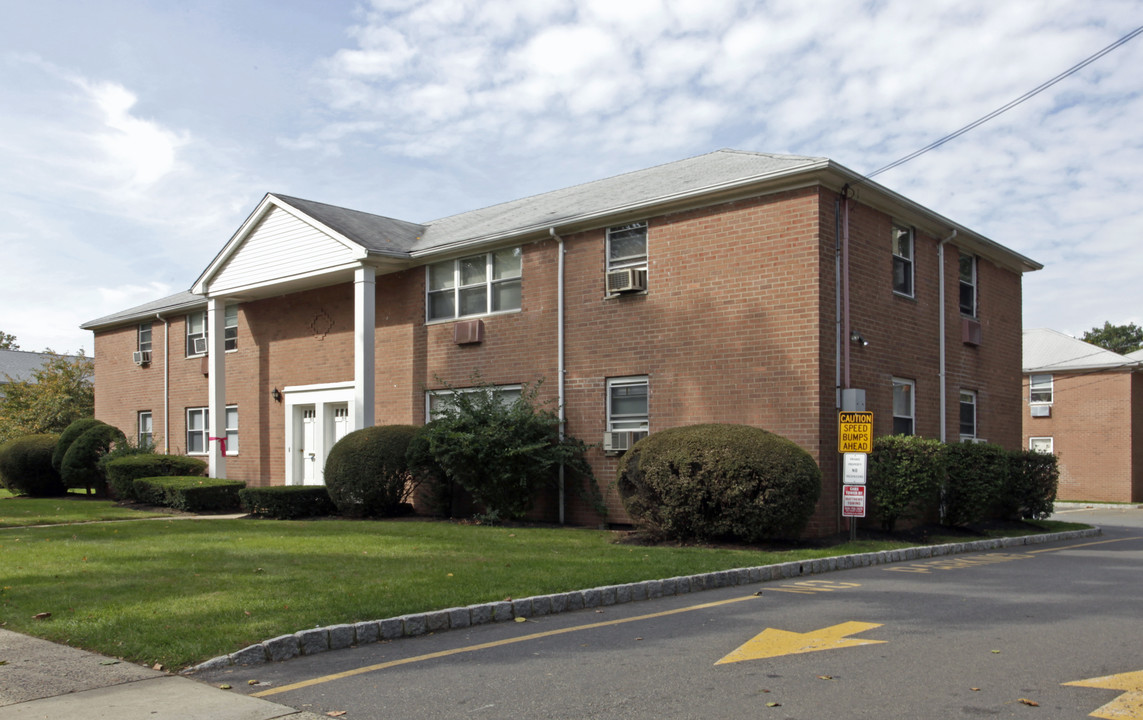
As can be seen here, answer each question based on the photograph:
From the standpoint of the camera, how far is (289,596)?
8.22m

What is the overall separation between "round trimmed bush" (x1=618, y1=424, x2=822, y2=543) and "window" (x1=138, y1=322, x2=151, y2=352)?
20401 mm

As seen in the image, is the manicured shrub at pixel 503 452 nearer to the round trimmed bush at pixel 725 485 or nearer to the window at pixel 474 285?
the window at pixel 474 285

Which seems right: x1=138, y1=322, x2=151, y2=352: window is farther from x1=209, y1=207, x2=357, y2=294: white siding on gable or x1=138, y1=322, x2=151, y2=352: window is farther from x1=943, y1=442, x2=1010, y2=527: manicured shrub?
x1=943, y1=442, x2=1010, y2=527: manicured shrub

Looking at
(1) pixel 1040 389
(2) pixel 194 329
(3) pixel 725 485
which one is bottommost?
(3) pixel 725 485

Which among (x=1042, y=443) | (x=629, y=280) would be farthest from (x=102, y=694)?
(x=1042, y=443)

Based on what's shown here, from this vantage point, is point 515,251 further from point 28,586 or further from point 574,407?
point 28,586

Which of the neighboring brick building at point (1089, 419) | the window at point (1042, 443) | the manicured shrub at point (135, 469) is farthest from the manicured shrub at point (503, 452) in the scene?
the window at point (1042, 443)

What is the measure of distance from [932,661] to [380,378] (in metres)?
15.9

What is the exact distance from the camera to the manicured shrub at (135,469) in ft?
73.2

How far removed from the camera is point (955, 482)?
15.3 m

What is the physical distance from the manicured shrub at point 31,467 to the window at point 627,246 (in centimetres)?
1861

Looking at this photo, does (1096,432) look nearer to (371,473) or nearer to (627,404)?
(627,404)

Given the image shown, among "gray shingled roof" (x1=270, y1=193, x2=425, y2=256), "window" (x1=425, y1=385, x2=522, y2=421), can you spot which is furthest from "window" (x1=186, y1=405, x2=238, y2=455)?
"window" (x1=425, y1=385, x2=522, y2=421)

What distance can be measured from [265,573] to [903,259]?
12.3 meters
